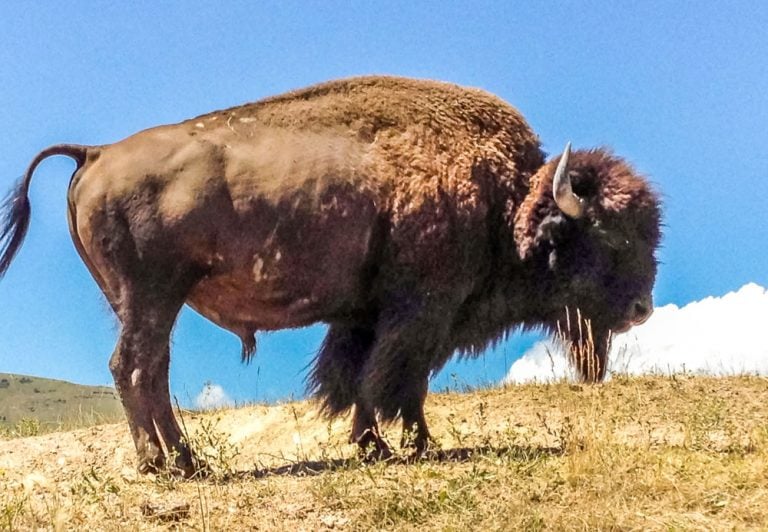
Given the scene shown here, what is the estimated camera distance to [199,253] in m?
6.50

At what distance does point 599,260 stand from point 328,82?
2.20 metres

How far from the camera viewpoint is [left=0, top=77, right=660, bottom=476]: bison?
6473 mm

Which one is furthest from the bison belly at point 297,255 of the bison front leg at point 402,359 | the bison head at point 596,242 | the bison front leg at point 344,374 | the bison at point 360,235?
the bison head at point 596,242

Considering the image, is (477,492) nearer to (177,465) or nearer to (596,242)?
(177,465)

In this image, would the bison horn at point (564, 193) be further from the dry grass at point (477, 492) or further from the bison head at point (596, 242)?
the dry grass at point (477, 492)

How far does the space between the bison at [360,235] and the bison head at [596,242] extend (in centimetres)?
1

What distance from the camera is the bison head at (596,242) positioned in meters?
7.20

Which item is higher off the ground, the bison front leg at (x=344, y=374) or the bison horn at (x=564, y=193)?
the bison horn at (x=564, y=193)

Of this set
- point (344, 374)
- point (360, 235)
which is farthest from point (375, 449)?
point (360, 235)

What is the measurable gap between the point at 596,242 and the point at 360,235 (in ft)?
5.48

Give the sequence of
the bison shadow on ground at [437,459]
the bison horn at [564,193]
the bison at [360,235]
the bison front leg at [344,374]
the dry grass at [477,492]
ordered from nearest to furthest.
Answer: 1. the dry grass at [477,492]
2. the bison shadow on ground at [437,459]
3. the bison at [360,235]
4. the bison horn at [564,193]
5. the bison front leg at [344,374]

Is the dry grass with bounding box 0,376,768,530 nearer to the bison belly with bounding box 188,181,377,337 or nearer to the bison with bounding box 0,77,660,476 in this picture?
the bison with bounding box 0,77,660,476

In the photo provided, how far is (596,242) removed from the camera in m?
7.26

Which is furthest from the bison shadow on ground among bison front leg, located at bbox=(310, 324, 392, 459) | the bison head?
the bison head
